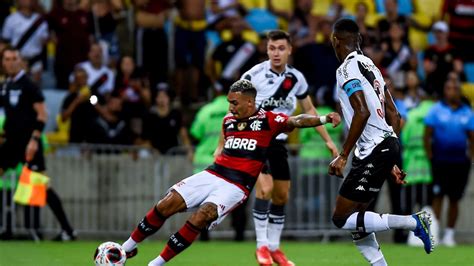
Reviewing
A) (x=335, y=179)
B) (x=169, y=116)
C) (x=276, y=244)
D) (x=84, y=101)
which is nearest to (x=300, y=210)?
(x=335, y=179)

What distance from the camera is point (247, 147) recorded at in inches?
527

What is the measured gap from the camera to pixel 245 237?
21.8m

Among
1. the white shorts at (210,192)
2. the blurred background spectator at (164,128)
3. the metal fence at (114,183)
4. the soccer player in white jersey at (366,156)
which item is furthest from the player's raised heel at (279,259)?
the blurred background spectator at (164,128)

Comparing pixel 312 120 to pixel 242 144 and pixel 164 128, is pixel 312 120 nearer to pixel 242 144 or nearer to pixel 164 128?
pixel 242 144

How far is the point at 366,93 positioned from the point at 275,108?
2.82 meters

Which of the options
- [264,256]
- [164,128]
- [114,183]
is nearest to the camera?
[264,256]

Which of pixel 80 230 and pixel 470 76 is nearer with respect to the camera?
pixel 80 230

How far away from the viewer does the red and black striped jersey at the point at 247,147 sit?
13289 millimetres

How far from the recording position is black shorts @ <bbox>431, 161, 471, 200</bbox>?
2069 centimetres

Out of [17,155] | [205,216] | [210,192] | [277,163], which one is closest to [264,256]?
[277,163]

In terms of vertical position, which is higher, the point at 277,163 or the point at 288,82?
the point at 288,82

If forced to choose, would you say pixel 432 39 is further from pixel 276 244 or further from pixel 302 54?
pixel 276 244

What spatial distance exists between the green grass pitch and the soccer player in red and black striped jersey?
87.5 inches

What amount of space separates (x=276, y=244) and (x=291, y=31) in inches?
382
